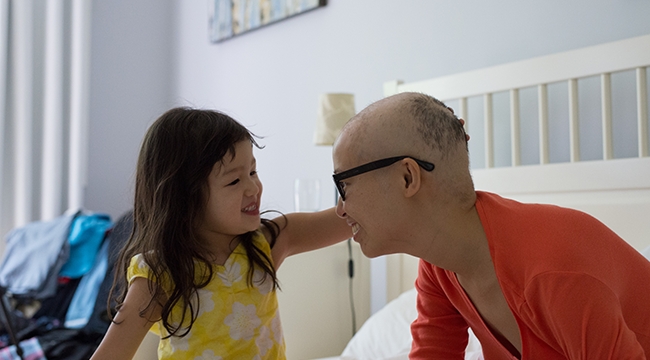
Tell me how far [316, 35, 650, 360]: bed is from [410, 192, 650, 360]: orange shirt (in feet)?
1.45

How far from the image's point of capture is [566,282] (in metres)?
0.78

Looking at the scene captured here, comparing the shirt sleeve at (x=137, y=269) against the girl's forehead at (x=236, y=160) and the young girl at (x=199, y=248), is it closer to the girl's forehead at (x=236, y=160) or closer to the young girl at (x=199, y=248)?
the young girl at (x=199, y=248)

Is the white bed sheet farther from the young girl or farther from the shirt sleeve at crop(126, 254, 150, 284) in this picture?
the shirt sleeve at crop(126, 254, 150, 284)

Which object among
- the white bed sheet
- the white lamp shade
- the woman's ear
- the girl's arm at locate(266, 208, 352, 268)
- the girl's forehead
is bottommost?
the white bed sheet

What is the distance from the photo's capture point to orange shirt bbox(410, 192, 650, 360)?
30.2 inches

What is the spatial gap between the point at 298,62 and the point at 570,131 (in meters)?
1.46

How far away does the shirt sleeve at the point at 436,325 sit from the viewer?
1.09 m

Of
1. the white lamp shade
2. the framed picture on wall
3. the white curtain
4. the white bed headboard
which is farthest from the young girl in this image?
the white curtain

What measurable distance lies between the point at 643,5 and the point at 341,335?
133 centimetres

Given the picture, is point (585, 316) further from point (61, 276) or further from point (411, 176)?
point (61, 276)

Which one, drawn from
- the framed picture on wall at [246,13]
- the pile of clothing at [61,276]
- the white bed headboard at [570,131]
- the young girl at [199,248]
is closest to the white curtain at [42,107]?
the pile of clothing at [61,276]

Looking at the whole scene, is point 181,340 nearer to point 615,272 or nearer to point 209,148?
point 209,148

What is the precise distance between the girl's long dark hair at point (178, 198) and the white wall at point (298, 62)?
0.49 feet

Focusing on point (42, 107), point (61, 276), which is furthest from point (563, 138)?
point (42, 107)
